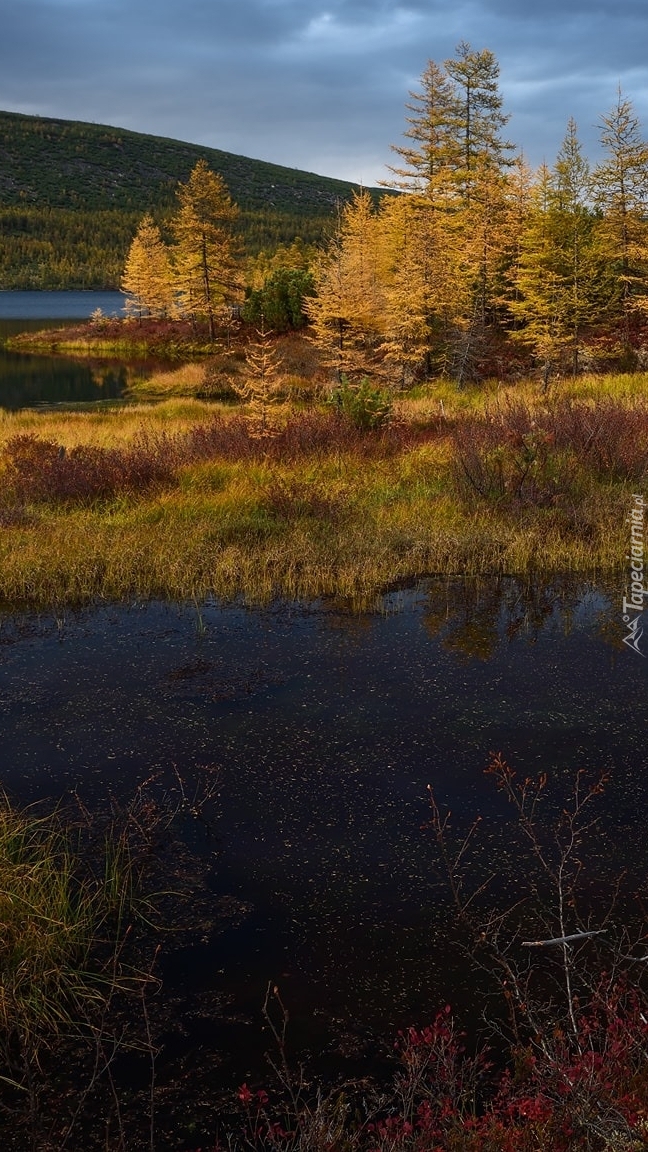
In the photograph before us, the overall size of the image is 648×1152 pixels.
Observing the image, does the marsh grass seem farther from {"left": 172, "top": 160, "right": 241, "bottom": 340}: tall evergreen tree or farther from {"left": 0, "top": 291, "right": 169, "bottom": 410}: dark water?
{"left": 172, "top": 160, "right": 241, "bottom": 340}: tall evergreen tree

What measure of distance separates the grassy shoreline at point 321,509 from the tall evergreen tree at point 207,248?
36670 millimetres

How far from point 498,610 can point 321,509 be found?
3418mm

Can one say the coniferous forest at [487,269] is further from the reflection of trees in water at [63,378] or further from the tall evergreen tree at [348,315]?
the reflection of trees in water at [63,378]

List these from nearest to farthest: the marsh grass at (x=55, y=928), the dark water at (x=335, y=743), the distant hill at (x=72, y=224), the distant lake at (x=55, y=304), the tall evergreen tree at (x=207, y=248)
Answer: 1. the marsh grass at (x=55, y=928)
2. the dark water at (x=335, y=743)
3. the tall evergreen tree at (x=207, y=248)
4. the distant lake at (x=55, y=304)
5. the distant hill at (x=72, y=224)

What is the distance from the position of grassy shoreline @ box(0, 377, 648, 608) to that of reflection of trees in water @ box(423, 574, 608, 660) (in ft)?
1.38

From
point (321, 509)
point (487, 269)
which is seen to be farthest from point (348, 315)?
point (321, 509)

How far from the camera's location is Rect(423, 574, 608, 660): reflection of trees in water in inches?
336

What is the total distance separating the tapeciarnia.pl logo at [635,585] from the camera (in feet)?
28.1

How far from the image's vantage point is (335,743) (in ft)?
21.1

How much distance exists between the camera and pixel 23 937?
161 inches

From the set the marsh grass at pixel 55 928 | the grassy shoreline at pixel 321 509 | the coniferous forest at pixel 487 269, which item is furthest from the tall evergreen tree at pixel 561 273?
the marsh grass at pixel 55 928

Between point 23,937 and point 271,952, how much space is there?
1213 millimetres

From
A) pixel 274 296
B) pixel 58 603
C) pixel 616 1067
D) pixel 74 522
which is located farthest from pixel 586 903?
pixel 274 296

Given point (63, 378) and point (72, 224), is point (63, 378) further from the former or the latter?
point (72, 224)
